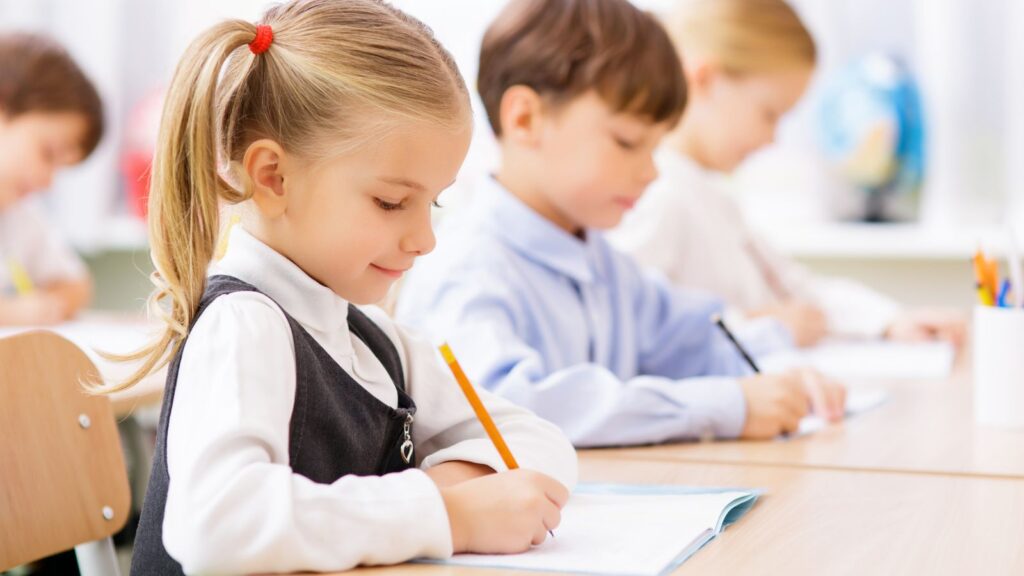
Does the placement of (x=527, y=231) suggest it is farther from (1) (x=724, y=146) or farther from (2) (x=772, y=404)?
(1) (x=724, y=146)

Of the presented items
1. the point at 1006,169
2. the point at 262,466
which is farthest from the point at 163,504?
the point at 1006,169

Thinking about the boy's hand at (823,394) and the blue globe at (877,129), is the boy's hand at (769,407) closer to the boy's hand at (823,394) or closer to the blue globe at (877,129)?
the boy's hand at (823,394)

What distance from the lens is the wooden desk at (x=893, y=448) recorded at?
110 centimetres

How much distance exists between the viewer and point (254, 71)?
2.80 feet

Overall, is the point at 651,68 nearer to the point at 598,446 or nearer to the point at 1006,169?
the point at 598,446

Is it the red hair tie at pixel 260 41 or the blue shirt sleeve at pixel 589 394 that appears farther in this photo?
the blue shirt sleeve at pixel 589 394

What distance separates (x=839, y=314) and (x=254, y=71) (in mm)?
1564

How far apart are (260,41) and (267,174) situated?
0.09 metres

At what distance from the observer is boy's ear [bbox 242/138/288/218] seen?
852mm

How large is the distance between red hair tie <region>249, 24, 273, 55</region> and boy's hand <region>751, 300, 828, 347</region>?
4.13 feet

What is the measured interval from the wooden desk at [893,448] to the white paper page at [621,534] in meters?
0.22

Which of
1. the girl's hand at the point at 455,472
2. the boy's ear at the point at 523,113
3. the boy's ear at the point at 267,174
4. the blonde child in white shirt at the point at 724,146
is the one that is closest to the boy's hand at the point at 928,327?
the blonde child in white shirt at the point at 724,146

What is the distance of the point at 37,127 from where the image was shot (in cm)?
237

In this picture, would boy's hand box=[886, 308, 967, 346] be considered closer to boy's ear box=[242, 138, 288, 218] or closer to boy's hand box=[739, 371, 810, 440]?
boy's hand box=[739, 371, 810, 440]
